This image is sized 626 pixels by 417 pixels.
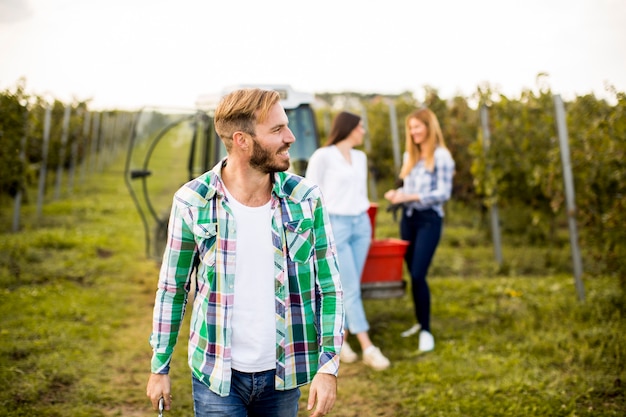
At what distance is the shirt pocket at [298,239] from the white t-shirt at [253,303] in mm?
70

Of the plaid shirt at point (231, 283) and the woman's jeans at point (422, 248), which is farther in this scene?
the woman's jeans at point (422, 248)

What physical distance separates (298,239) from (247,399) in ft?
1.98

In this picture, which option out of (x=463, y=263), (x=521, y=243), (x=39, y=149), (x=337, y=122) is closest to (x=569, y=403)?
(x=337, y=122)

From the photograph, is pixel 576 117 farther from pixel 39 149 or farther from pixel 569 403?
pixel 39 149

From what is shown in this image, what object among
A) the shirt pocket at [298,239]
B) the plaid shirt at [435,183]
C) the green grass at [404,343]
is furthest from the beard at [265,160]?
the plaid shirt at [435,183]

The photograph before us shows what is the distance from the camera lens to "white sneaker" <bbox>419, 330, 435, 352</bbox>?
18.1 feet

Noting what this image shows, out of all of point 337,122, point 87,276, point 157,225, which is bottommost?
point 87,276

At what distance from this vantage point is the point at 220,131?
7.80 feet

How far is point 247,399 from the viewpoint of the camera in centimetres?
235

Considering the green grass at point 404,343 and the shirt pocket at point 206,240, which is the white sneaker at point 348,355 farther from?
the shirt pocket at point 206,240

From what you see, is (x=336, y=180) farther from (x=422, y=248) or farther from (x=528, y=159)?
(x=528, y=159)

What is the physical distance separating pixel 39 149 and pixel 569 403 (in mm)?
12339

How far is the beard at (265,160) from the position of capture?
2.31 meters

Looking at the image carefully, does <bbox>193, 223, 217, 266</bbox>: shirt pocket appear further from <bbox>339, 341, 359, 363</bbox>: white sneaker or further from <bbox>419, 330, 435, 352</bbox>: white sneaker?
<bbox>419, 330, 435, 352</bbox>: white sneaker
